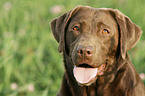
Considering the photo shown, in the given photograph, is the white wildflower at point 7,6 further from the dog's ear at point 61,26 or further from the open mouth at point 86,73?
the open mouth at point 86,73

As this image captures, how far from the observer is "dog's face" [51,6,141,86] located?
408 centimetres

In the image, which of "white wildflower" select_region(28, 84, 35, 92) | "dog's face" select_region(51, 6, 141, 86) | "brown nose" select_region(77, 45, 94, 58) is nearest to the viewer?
"brown nose" select_region(77, 45, 94, 58)

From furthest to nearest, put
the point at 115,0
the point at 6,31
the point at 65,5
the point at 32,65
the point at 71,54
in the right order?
the point at 115,0 < the point at 65,5 < the point at 6,31 < the point at 32,65 < the point at 71,54

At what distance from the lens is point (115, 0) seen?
9273 millimetres

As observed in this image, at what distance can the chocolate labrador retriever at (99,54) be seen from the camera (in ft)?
13.6

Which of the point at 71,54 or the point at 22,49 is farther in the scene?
the point at 22,49

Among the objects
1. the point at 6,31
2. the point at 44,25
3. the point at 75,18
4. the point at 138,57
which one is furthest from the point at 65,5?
the point at 75,18

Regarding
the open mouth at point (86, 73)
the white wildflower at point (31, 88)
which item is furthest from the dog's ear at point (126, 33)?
the white wildflower at point (31, 88)

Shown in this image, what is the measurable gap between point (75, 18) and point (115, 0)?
5.08m

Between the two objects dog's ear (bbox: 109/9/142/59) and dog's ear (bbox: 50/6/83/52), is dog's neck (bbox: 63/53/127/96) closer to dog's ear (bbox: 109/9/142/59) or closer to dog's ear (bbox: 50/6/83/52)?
dog's ear (bbox: 50/6/83/52)

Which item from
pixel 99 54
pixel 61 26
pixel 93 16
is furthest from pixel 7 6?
pixel 99 54

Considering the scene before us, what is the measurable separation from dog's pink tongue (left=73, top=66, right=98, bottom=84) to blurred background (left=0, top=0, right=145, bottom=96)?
45.0 inches

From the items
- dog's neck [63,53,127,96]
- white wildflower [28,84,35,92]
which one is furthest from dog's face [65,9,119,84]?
white wildflower [28,84,35,92]

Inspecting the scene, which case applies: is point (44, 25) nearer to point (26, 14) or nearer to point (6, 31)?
point (26, 14)
